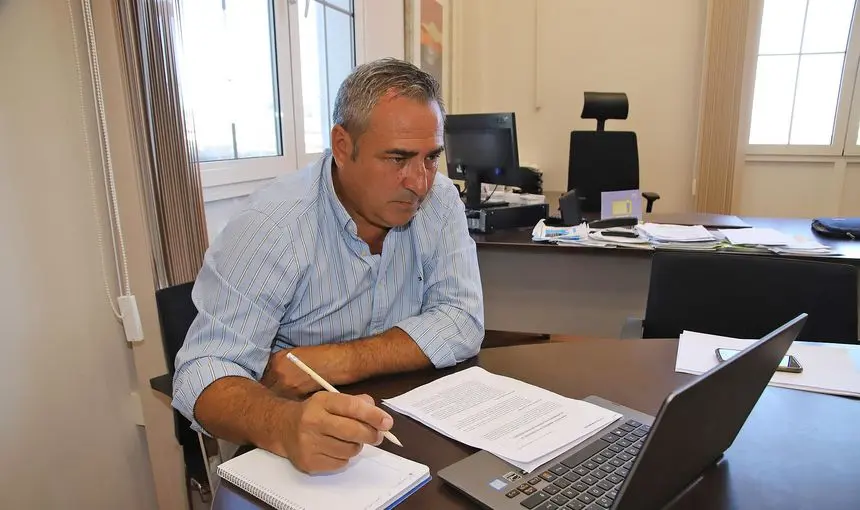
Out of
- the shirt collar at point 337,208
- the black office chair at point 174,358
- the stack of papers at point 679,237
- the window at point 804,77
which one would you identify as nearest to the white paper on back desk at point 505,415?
the shirt collar at point 337,208

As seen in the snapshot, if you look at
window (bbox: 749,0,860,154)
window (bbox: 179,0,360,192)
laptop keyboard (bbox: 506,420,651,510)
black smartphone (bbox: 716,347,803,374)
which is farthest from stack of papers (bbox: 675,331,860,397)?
window (bbox: 749,0,860,154)

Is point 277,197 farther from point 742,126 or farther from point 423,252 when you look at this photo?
point 742,126

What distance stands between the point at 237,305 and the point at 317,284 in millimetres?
186

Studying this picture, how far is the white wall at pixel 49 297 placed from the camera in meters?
1.31

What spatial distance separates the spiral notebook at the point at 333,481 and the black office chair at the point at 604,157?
9.94 ft

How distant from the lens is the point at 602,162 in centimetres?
354

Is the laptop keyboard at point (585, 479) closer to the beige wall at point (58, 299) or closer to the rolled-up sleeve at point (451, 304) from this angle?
the rolled-up sleeve at point (451, 304)

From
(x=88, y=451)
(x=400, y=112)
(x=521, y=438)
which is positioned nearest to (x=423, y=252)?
(x=400, y=112)

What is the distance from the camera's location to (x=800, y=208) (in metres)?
4.32

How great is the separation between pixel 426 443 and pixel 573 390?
0.31 metres

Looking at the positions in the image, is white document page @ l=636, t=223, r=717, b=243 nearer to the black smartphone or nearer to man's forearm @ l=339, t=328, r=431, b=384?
the black smartphone

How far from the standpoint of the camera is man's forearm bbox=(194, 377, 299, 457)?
2.56 feet

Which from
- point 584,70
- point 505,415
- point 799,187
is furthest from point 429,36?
point 505,415

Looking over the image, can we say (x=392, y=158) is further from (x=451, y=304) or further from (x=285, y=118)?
(x=285, y=118)
